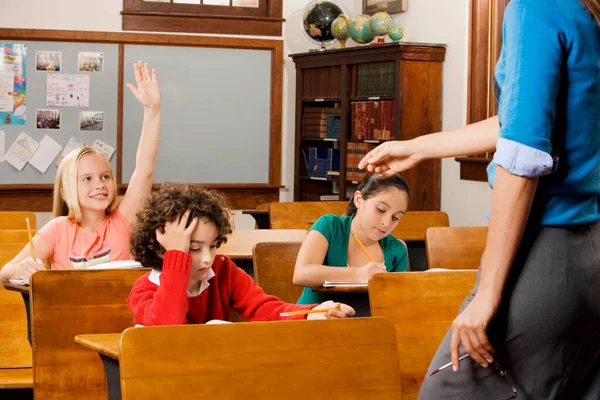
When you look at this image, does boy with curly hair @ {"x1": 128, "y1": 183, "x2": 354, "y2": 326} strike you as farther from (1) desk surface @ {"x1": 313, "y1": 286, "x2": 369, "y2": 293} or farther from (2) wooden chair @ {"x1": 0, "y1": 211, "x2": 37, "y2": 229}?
(2) wooden chair @ {"x1": 0, "y1": 211, "x2": 37, "y2": 229}

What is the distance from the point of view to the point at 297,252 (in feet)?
11.6

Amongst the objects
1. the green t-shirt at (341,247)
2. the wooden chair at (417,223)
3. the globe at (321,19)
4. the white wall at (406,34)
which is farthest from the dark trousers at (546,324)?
the globe at (321,19)

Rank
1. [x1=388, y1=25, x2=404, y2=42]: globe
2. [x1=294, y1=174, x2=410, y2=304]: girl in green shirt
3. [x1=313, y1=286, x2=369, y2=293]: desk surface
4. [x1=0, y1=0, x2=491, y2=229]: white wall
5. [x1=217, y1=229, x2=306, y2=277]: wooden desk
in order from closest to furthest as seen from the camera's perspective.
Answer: [x1=313, y1=286, x2=369, y2=293]: desk surface, [x1=294, y1=174, x2=410, y2=304]: girl in green shirt, [x1=217, y1=229, x2=306, y2=277]: wooden desk, [x1=0, y1=0, x2=491, y2=229]: white wall, [x1=388, y1=25, x2=404, y2=42]: globe

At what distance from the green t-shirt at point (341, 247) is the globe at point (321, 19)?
4.10 metres

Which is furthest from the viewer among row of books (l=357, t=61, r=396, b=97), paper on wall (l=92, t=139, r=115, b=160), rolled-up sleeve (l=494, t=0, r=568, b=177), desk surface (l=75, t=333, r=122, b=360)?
paper on wall (l=92, t=139, r=115, b=160)

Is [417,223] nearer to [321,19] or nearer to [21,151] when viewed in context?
[321,19]

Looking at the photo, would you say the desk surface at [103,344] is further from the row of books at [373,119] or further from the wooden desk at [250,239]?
the row of books at [373,119]

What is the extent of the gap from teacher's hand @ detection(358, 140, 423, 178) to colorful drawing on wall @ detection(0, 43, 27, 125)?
243 inches

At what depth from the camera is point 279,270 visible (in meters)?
3.51

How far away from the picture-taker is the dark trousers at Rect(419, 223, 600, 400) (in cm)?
134

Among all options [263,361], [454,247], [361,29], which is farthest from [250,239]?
[361,29]

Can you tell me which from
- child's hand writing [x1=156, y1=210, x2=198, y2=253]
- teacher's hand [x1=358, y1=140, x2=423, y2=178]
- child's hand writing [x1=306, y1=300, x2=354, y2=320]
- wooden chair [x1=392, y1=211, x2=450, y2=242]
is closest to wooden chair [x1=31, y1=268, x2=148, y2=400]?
child's hand writing [x1=156, y1=210, x2=198, y2=253]

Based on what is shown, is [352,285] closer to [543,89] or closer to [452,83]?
[543,89]

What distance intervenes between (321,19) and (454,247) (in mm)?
3970
